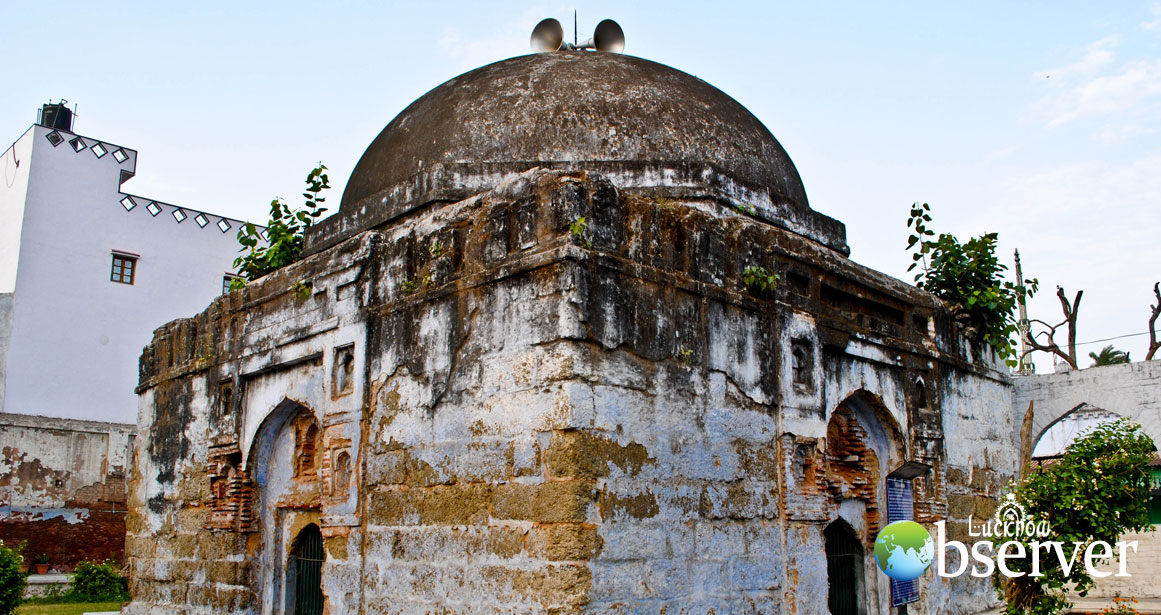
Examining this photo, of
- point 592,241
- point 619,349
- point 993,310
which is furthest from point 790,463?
point 993,310

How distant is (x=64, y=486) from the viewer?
15227mm

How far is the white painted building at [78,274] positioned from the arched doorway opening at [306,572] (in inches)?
414

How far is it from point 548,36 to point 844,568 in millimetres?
5241

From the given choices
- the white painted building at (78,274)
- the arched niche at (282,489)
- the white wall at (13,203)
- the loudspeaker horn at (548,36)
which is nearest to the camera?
the arched niche at (282,489)

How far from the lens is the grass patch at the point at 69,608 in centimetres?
1181

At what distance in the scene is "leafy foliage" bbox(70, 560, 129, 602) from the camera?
13.4 metres

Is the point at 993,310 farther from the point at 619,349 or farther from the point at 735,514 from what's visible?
the point at 619,349

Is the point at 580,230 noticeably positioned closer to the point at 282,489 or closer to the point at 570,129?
the point at 570,129

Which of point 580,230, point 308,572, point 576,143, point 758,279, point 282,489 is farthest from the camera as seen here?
point 282,489

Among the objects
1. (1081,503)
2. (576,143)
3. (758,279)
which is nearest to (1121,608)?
(1081,503)

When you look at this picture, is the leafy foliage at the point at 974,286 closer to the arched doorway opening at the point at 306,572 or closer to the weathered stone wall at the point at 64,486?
the arched doorway opening at the point at 306,572

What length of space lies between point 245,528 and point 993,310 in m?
6.49

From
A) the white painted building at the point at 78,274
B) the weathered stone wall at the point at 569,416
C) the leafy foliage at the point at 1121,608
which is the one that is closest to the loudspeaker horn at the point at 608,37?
the weathered stone wall at the point at 569,416

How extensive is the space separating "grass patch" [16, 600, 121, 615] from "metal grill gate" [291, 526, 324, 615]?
570 centimetres
